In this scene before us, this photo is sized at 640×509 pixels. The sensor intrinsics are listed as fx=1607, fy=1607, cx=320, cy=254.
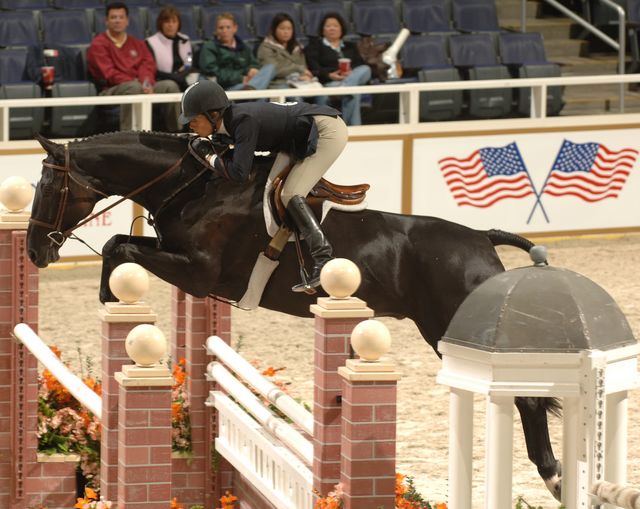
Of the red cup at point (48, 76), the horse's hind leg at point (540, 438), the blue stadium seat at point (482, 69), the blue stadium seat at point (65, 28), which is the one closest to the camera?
the horse's hind leg at point (540, 438)

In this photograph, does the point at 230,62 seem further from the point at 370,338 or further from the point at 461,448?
the point at 461,448

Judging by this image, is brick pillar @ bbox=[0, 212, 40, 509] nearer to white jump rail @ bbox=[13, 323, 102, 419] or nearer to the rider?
white jump rail @ bbox=[13, 323, 102, 419]

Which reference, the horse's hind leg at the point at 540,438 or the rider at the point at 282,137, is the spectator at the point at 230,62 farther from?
the horse's hind leg at the point at 540,438

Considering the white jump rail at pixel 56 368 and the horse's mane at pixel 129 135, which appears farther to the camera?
the horse's mane at pixel 129 135

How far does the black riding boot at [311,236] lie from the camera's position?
8.37 m

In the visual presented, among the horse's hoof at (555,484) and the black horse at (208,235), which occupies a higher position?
the black horse at (208,235)

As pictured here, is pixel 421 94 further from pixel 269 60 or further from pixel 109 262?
pixel 109 262

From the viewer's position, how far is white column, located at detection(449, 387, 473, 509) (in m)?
4.65

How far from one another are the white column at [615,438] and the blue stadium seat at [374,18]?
12394 mm

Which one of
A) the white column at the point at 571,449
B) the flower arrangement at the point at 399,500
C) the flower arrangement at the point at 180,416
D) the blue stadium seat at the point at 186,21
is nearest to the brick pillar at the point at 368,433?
the flower arrangement at the point at 399,500

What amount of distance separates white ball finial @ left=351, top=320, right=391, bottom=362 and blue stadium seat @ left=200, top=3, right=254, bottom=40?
11.1 meters

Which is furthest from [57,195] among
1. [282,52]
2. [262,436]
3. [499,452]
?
[282,52]

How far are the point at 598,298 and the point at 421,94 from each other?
1113cm

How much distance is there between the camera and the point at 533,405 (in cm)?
812
